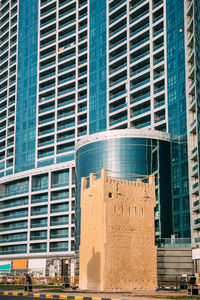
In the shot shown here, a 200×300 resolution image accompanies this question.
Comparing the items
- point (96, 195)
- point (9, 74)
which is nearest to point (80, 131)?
point (9, 74)

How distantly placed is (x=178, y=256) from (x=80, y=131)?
2083 inches

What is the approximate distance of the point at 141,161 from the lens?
7519cm

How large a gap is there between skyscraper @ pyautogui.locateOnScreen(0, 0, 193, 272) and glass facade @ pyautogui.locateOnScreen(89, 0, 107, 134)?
0.81 ft

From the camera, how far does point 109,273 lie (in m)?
45.8

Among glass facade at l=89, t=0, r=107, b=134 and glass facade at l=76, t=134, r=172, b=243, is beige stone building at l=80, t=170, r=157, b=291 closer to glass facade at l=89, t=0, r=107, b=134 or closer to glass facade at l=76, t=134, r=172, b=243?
glass facade at l=76, t=134, r=172, b=243

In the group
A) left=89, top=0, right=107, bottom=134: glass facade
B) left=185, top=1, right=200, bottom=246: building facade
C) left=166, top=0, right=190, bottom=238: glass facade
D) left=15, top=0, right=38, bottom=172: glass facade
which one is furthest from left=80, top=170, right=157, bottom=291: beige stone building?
left=15, top=0, right=38, bottom=172: glass facade

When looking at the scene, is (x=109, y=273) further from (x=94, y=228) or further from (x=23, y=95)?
A: (x=23, y=95)

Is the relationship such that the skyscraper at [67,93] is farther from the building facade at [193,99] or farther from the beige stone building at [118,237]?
the beige stone building at [118,237]

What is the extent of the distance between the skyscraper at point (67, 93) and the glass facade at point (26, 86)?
289 millimetres

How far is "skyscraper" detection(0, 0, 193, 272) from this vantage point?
91.3m

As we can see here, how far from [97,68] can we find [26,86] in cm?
2533

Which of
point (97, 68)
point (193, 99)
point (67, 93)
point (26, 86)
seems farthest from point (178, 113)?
point (26, 86)

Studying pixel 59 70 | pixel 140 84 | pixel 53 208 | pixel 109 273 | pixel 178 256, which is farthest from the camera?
pixel 59 70

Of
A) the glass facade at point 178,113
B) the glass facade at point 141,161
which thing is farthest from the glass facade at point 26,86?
the glass facade at point 178,113
